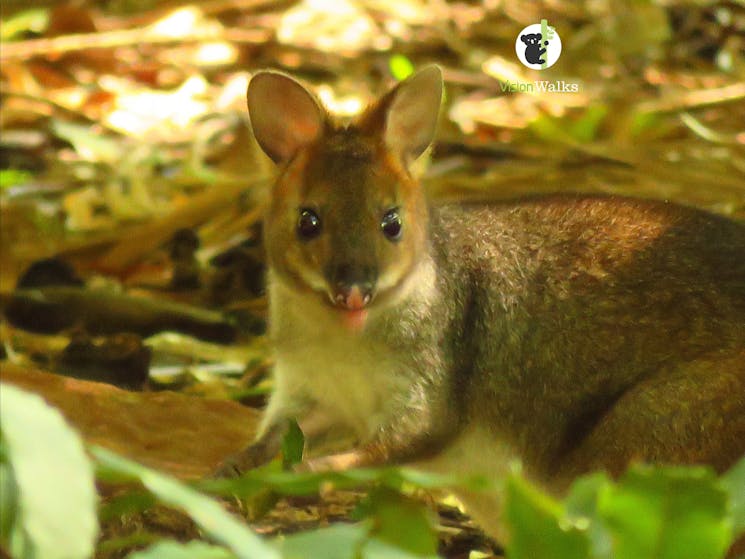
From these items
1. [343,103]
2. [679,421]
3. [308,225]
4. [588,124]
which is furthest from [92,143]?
[679,421]

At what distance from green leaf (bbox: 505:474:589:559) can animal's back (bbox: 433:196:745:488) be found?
1.20m

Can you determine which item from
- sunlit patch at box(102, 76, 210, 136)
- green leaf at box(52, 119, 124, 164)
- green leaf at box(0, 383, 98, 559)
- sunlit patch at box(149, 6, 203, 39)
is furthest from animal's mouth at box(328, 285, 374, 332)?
sunlit patch at box(149, 6, 203, 39)

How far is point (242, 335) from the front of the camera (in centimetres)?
600

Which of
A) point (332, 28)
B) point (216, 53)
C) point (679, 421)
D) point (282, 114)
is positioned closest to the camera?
point (679, 421)

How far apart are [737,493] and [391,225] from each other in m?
1.66

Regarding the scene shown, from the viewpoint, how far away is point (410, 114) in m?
4.52

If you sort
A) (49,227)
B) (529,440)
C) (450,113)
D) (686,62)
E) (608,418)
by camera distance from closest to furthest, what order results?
1. (608,418)
2. (529,440)
3. (49,227)
4. (450,113)
5. (686,62)

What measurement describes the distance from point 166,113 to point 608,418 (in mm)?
4875

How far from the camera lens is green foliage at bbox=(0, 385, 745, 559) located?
7.80ft

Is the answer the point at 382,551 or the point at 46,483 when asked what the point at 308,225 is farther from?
the point at 46,483

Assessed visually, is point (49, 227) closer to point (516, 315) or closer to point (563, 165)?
point (563, 165)

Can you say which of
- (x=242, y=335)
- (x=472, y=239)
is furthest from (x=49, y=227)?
(x=472, y=239)

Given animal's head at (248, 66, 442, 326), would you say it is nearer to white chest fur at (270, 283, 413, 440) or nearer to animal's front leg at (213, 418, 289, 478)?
white chest fur at (270, 283, 413, 440)

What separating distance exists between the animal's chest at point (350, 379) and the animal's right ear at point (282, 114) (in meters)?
0.67
